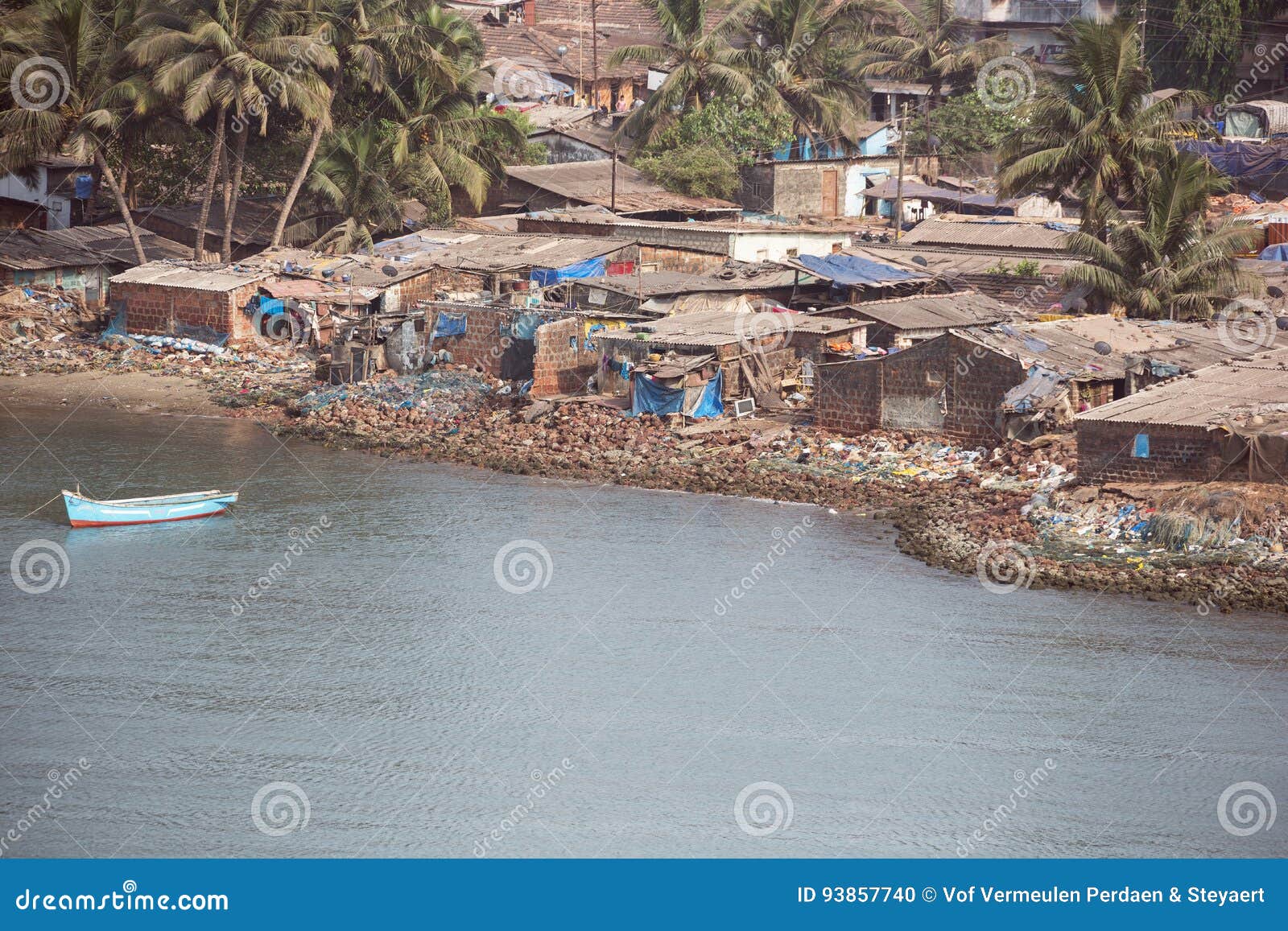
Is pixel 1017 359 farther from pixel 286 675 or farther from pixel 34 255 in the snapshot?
pixel 34 255

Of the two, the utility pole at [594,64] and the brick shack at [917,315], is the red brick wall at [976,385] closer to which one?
the brick shack at [917,315]

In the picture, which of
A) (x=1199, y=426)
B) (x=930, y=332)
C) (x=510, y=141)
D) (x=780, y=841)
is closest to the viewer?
(x=780, y=841)

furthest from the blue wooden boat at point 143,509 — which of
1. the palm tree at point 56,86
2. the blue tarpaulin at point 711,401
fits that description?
the palm tree at point 56,86

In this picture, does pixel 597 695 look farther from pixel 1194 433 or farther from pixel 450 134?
pixel 450 134

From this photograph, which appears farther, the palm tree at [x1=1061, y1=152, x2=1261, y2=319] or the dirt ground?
the dirt ground

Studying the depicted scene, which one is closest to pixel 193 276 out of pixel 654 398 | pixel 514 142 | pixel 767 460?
pixel 514 142

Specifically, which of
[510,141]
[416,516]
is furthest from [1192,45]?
[416,516]

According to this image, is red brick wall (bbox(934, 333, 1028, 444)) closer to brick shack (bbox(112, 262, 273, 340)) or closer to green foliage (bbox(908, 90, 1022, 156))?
brick shack (bbox(112, 262, 273, 340))

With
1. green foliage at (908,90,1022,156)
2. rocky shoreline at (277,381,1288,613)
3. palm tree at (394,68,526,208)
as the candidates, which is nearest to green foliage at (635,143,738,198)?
palm tree at (394,68,526,208)
